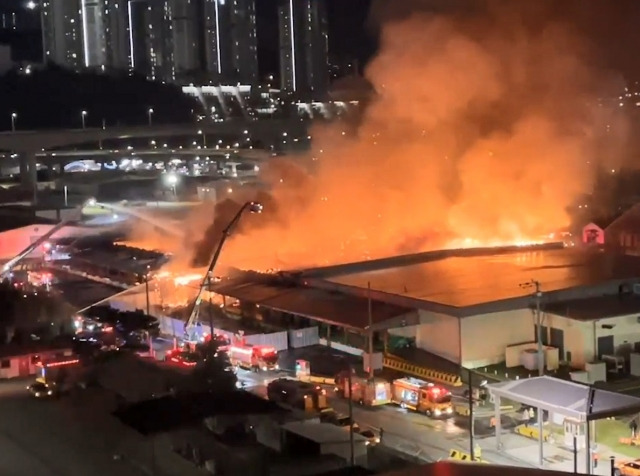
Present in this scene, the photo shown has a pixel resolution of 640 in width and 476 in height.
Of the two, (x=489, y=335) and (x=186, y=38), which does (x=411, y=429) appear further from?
(x=186, y=38)

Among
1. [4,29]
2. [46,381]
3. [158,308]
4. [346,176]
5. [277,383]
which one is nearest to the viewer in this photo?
[277,383]

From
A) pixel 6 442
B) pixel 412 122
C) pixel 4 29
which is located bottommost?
pixel 6 442

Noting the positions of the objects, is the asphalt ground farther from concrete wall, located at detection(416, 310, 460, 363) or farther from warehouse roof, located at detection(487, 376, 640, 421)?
concrete wall, located at detection(416, 310, 460, 363)

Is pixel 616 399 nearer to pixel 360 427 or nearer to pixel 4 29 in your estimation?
pixel 360 427

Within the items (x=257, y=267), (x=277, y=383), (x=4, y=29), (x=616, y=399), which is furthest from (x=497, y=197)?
(x=4, y=29)

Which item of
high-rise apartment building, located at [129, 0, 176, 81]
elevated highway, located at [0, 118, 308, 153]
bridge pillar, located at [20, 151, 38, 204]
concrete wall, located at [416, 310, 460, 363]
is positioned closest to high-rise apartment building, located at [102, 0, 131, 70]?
high-rise apartment building, located at [129, 0, 176, 81]

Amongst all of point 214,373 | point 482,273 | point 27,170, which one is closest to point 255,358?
point 214,373

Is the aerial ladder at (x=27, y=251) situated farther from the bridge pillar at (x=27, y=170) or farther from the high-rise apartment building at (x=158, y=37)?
the high-rise apartment building at (x=158, y=37)
